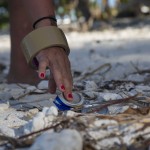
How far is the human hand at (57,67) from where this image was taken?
121 cm

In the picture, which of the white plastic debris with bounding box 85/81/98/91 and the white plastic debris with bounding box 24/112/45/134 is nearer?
the white plastic debris with bounding box 24/112/45/134

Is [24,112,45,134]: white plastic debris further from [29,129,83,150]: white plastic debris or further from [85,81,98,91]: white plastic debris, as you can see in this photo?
[85,81,98,91]: white plastic debris

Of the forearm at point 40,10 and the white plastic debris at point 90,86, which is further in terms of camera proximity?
the white plastic debris at point 90,86

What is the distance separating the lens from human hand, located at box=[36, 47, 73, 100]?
3.99 feet

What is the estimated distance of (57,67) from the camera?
122 centimetres

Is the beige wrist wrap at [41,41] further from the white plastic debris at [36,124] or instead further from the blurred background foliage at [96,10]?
the blurred background foliage at [96,10]

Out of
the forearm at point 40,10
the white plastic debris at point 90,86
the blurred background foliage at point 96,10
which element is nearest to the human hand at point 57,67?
the forearm at point 40,10

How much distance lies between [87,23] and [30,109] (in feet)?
16.9

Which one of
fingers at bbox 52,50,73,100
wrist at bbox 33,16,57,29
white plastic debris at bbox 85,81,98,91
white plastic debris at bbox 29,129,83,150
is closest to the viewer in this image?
white plastic debris at bbox 29,129,83,150

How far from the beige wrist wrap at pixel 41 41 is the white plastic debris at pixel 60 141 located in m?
0.38

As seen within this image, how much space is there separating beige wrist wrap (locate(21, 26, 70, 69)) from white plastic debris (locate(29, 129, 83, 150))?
38 cm

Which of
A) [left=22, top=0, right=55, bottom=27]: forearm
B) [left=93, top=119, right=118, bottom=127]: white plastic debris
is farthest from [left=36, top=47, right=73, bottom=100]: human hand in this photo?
[left=93, top=119, right=118, bottom=127]: white plastic debris

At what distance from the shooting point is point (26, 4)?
1361 millimetres

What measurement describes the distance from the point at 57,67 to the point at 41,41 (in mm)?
97
